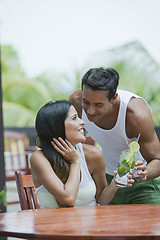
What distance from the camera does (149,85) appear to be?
42.4 ft

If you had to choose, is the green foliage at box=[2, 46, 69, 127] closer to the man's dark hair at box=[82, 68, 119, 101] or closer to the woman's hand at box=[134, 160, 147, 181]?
the man's dark hair at box=[82, 68, 119, 101]

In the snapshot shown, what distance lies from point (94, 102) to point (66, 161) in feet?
1.16

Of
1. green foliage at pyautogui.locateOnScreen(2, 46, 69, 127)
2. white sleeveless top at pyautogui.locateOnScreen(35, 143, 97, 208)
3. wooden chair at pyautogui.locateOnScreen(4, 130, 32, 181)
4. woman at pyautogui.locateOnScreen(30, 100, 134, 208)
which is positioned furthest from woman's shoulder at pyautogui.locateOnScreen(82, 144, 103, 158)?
green foliage at pyautogui.locateOnScreen(2, 46, 69, 127)

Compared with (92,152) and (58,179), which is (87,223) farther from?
(92,152)

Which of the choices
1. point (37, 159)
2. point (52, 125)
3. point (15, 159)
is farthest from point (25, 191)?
point (15, 159)

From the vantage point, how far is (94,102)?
6.98 ft

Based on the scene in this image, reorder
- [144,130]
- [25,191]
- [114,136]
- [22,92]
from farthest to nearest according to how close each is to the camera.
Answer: [22,92] < [114,136] < [144,130] < [25,191]

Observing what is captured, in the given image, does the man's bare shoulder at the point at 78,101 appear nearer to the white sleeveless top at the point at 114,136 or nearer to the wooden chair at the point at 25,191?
the white sleeveless top at the point at 114,136

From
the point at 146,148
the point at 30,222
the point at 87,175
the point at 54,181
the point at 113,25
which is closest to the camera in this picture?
the point at 30,222

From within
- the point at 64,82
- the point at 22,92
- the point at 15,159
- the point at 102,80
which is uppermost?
the point at 102,80

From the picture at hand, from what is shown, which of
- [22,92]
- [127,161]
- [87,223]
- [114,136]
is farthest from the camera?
[22,92]

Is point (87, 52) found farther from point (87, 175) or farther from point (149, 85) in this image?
point (87, 175)

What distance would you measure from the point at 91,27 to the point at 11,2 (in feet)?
12.5

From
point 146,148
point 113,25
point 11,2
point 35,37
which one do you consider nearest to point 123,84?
point 113,25
